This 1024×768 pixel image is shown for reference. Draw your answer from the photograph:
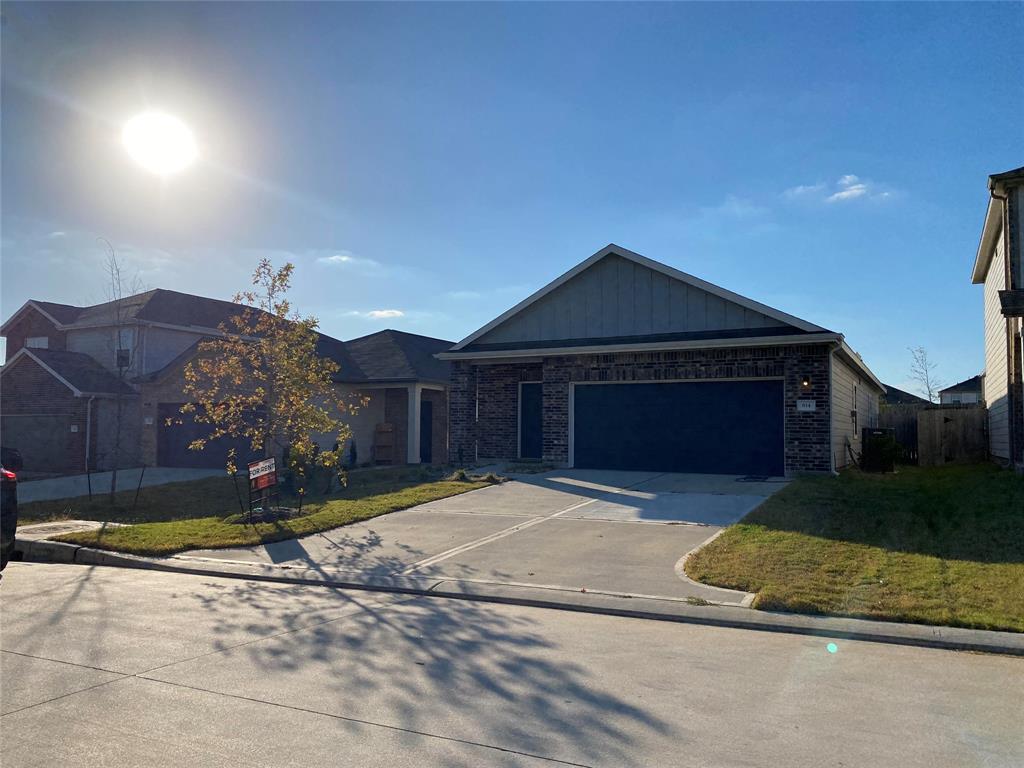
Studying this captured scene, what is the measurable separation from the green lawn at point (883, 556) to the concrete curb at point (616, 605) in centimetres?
26

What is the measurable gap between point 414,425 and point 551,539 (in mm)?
14509

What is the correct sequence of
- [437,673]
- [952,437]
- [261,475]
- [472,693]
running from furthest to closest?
[952,437] → [261,475] → [437,673] → [472,693]

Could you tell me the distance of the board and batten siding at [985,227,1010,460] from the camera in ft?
62.8

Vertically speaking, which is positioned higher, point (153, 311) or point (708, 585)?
point (153, 311)

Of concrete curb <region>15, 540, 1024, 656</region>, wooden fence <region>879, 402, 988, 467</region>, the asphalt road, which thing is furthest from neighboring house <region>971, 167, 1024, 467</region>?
the asphalt road

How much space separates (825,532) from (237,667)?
778 centimetres

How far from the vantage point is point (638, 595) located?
7.82 m

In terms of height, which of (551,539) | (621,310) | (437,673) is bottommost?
(437,673)

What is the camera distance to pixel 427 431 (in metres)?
26.5

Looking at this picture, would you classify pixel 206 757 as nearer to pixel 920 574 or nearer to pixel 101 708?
pixel 101 708

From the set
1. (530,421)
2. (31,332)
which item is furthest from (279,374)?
(31,332)

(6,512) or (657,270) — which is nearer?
(6,512)

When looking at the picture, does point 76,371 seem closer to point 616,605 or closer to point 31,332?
point 31,332

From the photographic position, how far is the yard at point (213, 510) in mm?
11359
